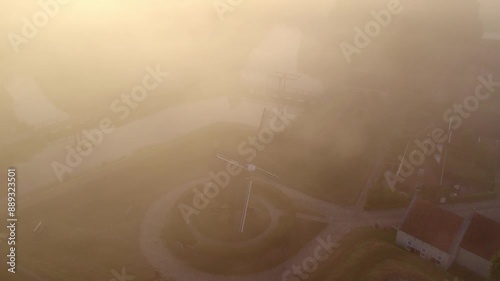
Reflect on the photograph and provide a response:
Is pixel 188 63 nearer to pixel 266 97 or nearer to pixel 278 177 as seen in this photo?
pixel 266 97

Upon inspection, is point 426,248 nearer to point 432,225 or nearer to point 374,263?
point 432,225

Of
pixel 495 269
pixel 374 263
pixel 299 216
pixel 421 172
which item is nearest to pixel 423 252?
pixel 374 263

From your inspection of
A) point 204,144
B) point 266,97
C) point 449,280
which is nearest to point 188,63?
point 266,97

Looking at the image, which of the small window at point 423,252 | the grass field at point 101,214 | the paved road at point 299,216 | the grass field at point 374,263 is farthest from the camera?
the small window at point 423,252

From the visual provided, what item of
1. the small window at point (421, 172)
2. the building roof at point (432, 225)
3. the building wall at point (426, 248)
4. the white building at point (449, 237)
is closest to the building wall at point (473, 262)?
the white building at point (449, 237)

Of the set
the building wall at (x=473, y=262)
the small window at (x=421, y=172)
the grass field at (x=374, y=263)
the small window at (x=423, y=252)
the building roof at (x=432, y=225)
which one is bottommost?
the grass field at (x=374, y=263)

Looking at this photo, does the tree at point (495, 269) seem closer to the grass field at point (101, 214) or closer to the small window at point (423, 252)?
the small window at point (423, 252)
